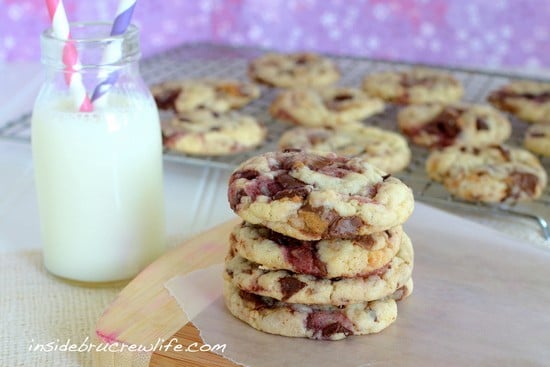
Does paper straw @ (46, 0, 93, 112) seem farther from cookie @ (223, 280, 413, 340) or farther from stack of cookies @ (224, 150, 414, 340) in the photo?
cookie @ (223, 280, 413, 340)

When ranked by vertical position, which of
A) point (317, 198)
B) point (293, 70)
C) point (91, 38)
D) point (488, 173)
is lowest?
point (293, 70)

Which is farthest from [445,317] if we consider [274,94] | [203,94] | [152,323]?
[274,94]

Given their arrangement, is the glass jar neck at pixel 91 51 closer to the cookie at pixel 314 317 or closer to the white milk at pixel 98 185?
the white milk at pixel 98 185

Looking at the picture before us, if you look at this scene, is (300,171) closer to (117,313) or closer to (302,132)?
(117,313)


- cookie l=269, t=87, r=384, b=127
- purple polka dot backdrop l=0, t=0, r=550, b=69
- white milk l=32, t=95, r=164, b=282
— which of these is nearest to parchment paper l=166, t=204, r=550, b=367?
white milk l=32, t=95, r=164, b=282

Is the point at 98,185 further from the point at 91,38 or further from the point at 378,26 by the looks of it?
the point at 378,26

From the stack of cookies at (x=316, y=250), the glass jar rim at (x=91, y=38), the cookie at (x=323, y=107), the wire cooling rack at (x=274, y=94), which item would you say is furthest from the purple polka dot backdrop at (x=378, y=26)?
the stack of cookies at (x=316, y=250)
